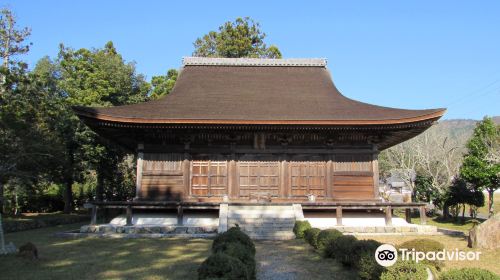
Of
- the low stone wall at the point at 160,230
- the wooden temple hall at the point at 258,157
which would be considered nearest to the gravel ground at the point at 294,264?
the low stone wall at the point at 160,230

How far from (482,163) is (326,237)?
13.2 meters

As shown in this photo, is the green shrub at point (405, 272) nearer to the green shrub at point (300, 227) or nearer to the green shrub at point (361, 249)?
the green shrub at point (361, 249)

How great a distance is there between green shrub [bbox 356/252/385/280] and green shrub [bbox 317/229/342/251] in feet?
8.07

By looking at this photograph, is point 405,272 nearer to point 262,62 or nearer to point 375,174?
point 375,174

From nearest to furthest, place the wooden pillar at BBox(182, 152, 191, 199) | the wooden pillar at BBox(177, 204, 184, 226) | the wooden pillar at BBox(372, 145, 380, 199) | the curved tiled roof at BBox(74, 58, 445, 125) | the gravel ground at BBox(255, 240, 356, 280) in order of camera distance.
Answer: the gravel ground at BBox(255, 240, 356, 280)
the wooden pillar at BBox(177, 204, 184, 226)
the curved tiled roof at BBox(74, 58, 445, 125)
the wooden pillar at BBox(182, 152, 191, 199)
the wooden pillar at BBox(372, 145, 380, 199)

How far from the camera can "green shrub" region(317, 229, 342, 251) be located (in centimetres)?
947

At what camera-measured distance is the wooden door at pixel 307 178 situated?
678 inches

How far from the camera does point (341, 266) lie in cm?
846

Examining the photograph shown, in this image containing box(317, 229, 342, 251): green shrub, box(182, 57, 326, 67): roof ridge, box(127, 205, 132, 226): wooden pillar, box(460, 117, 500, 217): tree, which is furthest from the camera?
box(182, 57, 326, 67): roof ridge

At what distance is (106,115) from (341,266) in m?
10.4

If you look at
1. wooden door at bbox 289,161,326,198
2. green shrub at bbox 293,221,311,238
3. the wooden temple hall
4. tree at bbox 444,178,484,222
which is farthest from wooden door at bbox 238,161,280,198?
tree at bbox 444,178,484,222

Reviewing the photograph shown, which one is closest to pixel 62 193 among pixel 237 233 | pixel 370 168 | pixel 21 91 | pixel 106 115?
pixel 21 91

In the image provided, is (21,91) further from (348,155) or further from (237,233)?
(348,155)

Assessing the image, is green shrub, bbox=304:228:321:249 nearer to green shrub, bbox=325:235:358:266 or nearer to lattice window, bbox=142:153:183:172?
green shrub, bbox=325:235:358:266
